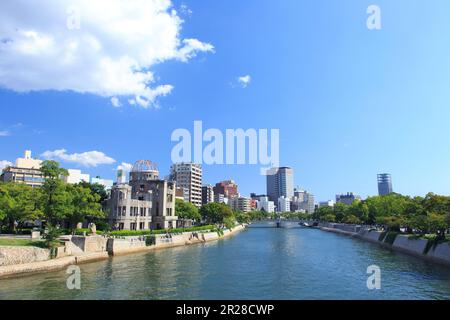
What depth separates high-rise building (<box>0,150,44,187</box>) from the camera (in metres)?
143

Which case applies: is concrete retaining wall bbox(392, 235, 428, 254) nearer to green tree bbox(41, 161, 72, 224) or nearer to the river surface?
the river surface

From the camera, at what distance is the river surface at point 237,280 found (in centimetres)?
3297

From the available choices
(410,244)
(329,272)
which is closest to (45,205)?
(329,272)

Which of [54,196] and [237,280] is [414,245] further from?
[54,196]

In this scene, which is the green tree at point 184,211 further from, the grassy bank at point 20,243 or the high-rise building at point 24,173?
the grassy bank at point 20,243

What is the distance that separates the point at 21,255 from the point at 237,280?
2744cm

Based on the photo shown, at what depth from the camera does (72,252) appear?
5178cm

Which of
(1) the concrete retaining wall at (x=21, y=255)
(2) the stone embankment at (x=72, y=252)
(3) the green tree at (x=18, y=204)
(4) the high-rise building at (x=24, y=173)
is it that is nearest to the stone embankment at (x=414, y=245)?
(2) the stone embankment at (x=72, y=252)

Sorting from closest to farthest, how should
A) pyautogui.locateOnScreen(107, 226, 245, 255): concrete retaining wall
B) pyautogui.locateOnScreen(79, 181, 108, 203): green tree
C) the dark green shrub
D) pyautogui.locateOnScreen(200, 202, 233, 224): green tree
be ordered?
1. pyautogui.locateOnScreen(107, 226, 245, 255): concrete retaining wall
2. the dark green shrub
3. pyautogui.locateOnScreen(79, 181, 108, 203): green tree
4. pyautogui.locateOnScreen(200, 202, 233, 224): green tree

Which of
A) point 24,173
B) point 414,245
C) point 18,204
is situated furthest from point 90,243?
point 24,173

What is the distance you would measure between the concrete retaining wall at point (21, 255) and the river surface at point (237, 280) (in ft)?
12.5

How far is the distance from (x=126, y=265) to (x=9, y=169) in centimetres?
12317

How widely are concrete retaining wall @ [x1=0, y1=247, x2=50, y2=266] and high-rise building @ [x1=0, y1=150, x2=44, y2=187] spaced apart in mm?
108513

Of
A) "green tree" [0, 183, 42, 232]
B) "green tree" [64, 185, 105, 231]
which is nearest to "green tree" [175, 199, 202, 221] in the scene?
"green tree" [64, 185, 105, 231]
